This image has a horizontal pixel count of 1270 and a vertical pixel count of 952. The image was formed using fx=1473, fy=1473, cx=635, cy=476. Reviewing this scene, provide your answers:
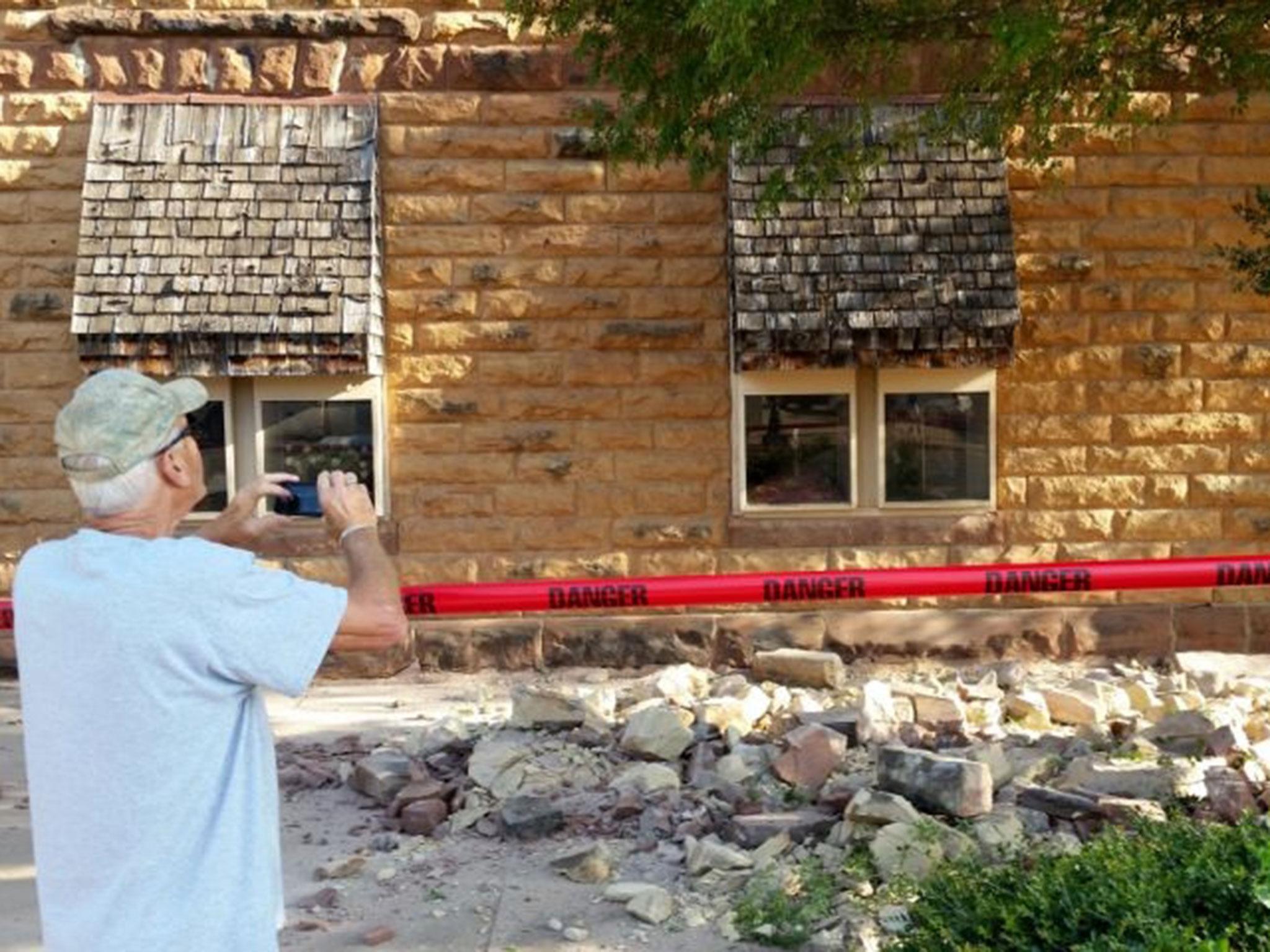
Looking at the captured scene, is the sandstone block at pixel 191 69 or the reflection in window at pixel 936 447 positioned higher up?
the sandstone block at pixel 191 69

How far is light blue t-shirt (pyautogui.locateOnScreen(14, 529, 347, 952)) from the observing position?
267 centimetres

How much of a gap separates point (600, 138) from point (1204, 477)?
4.95 metres

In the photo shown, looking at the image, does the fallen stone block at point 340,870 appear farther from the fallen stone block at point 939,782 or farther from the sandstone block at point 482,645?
the sandstone block at point 482,645

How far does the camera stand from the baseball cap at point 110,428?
110 inches

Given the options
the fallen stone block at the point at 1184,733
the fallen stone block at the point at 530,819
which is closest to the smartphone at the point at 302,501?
the fallen stone block at the point at 530,819

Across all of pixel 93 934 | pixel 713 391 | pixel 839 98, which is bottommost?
pixel 93 934

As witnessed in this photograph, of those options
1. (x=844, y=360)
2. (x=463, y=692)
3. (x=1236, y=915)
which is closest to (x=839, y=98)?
(x=844, y=360)

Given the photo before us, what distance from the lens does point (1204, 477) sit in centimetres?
977

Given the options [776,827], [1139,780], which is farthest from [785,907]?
[1139,780]

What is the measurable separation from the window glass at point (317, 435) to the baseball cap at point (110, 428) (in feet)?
21.8

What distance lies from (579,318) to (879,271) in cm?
194

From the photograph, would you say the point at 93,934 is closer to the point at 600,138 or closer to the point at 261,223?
the point at 600,138

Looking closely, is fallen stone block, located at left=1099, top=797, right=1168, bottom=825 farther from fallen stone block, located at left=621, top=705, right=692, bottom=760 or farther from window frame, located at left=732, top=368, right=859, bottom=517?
window frame, located at left=732, top=368, right=859, bottom=517

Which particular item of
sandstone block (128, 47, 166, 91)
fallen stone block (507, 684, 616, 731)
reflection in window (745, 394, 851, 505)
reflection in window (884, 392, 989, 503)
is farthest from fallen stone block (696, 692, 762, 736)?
sandstone block (128, 47, 166, 91)
